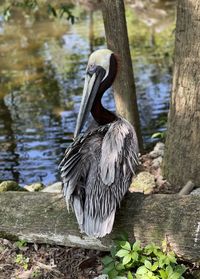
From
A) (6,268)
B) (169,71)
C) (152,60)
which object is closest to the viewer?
(6,268)

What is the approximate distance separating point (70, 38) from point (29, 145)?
22.6 feet

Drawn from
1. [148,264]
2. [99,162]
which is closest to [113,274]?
[148,264]

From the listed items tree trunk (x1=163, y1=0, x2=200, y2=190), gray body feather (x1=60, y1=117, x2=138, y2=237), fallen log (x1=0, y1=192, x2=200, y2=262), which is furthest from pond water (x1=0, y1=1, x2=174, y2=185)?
gray body feather (x1=60, y1=117, x2=138, y2=237)

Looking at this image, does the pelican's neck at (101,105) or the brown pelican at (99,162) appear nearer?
the brown pelican at (99,162)

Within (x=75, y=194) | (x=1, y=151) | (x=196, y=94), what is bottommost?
(x=1, y=151)

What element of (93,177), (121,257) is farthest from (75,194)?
(121,257)

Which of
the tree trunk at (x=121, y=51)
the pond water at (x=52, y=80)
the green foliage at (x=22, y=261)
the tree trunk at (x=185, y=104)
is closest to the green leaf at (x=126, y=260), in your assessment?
the green foliage at (x=22, y=261)

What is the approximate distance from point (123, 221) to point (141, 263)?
1.34ft

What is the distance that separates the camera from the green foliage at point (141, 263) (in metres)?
3.31

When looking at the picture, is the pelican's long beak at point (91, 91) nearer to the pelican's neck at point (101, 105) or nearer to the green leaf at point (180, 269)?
the pelican's neck at point (101, 105)

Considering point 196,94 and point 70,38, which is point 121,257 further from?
point 70,38

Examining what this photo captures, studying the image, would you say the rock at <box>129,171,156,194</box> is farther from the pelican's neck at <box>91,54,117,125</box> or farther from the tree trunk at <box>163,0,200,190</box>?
the pelican's neck at <box>91,54,117,125</box>

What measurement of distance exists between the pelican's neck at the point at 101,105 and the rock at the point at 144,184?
155 cm

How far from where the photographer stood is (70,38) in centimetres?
1428
